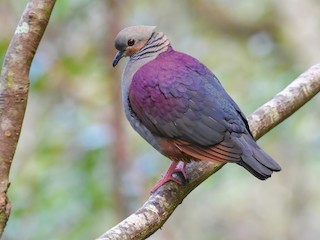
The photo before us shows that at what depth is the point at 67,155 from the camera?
5.69m

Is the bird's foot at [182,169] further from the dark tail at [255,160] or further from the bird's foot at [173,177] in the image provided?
the dark tail at [255,160]

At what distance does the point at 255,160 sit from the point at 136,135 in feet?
11.4

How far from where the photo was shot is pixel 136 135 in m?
6.61

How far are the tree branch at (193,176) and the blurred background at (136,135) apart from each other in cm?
131

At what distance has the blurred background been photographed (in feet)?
16.8

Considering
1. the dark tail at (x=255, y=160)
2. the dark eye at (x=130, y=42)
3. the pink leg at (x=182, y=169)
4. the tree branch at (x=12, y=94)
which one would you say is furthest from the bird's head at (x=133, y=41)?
the tree branch at (x=12, y=94)

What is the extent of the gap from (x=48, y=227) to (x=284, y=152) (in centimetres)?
253

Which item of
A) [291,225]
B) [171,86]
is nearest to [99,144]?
[171,86]

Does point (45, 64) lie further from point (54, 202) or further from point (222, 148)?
point (222, 148)

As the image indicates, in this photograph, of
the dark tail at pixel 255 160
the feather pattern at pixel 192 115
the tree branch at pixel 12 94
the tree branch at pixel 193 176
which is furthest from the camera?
the feather pattern at pixel 192 115

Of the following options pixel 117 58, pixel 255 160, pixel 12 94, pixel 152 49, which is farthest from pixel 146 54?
pixel 12 94

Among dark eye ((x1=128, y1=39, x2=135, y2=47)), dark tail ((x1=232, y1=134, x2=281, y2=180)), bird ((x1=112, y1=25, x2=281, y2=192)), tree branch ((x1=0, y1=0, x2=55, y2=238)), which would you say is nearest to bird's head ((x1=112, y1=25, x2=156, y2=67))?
dark eye ((x1=128, y1=39, x2=135, y2=47))

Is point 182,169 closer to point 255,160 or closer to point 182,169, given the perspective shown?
point 182,169

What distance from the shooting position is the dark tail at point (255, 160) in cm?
314
